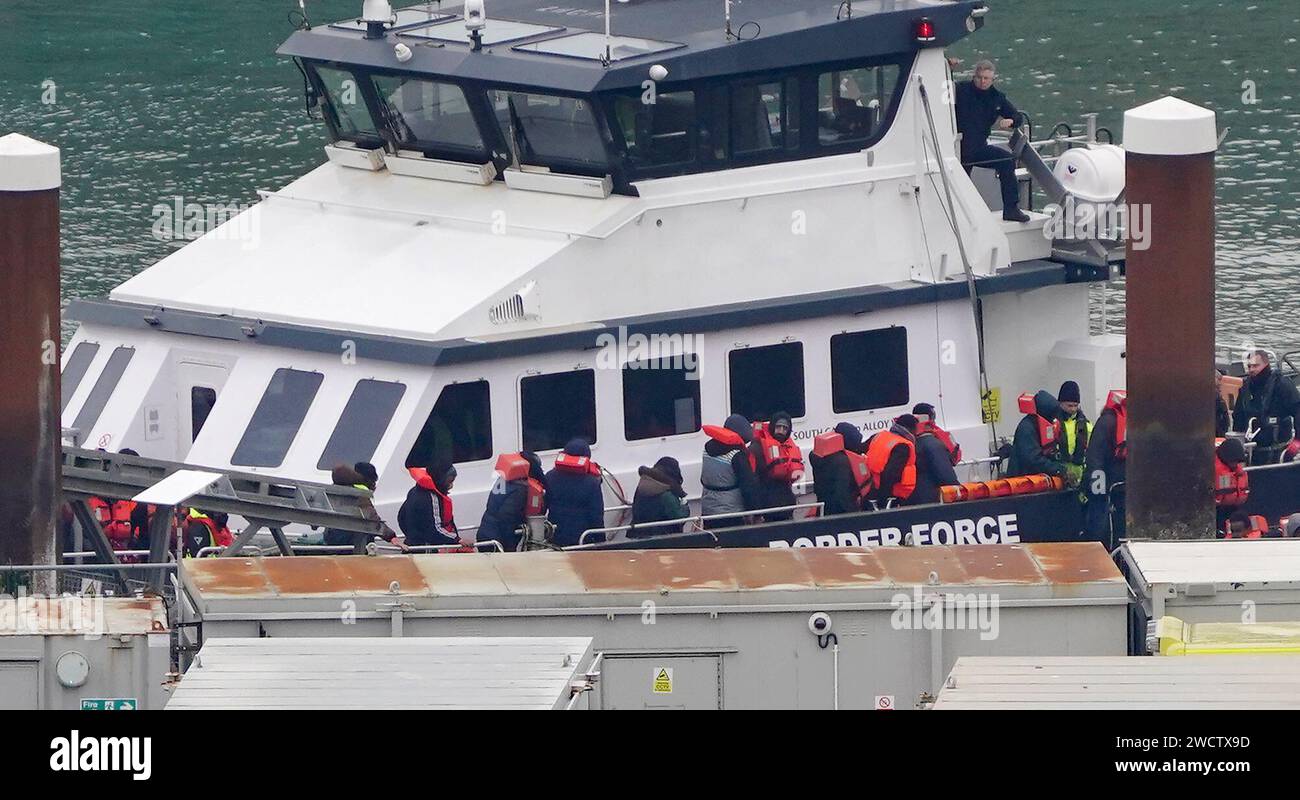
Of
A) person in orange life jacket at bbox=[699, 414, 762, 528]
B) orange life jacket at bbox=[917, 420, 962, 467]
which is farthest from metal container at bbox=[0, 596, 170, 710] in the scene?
orange life jacket at bbox=[917, 420, 962, 467]

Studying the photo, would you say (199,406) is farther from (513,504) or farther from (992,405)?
(992,405)

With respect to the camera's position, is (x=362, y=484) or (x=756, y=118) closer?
(x=362, y=484)

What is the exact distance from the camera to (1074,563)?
515 inches

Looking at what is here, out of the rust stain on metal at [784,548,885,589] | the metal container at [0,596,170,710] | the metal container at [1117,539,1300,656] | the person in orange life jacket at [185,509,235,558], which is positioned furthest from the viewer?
the person in orange life jacket at [185,509,235,558]

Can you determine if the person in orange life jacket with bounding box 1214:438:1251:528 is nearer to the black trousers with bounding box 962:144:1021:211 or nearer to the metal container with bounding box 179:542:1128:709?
the black trousers with bounding box 962:144:1021:211

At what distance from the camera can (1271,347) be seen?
1010 inches

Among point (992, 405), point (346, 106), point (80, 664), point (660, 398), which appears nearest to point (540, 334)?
point (660, 398)

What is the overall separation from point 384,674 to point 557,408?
458 cm

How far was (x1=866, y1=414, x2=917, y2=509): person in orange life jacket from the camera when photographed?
1566 cm

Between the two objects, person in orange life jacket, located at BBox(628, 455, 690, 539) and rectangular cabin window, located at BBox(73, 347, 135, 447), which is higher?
rectangular cabin window, located at BBox(73, 347, 135, 447)

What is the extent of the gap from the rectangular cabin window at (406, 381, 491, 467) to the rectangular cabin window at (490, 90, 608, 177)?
1.55m

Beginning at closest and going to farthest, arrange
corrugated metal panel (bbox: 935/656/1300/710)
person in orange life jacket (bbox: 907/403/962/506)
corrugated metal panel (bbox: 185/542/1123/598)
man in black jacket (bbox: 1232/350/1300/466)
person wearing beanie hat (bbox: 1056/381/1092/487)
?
corrugated metal panel (bbox: 935/656/1300/710) → corrugated metal panel (bbox: 185/542/1123/598) → person in orange life jacket (bbox: 907/403/962/506) → person wearing beanie hat (bbox: 1056/381/1092/487) → man in black jacket (bbox: 1232/350/1300/466)

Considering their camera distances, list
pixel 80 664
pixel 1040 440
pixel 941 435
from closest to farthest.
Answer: pixel 80 664, pixel 941 435, pixel 1040 440
